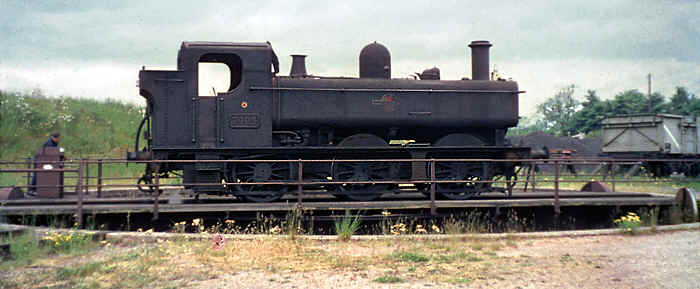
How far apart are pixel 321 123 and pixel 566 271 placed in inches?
245

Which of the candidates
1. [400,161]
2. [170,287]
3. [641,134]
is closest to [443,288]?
[170,287]

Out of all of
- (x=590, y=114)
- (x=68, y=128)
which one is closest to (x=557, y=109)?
(x=590, y=114)

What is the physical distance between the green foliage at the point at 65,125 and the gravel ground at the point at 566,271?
74.7 feet

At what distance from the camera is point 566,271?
6320mm

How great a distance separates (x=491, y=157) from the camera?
39.9 feet

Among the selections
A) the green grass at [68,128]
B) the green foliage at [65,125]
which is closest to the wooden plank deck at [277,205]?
the green grass at [68,128]

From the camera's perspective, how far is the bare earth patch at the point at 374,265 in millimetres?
5730

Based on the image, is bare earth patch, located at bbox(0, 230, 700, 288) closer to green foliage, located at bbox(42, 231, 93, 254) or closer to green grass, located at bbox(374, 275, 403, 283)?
green grass, located at bbox(374, 275, 403, 283)

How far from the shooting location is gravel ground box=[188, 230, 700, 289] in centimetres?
568

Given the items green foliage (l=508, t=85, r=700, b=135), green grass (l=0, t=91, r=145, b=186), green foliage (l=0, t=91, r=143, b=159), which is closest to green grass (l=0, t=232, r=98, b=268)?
green grass (l=0, t=91, r=145, b=186)

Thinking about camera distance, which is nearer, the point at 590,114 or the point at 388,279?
the point at 388,279

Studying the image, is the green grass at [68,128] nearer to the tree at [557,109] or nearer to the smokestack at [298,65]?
the smokestack at [298,65]

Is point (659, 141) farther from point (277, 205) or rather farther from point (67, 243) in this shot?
point (67, 243)

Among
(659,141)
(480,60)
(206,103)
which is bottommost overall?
(659,141)
